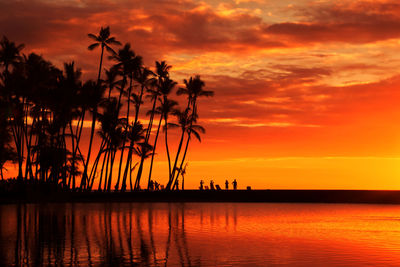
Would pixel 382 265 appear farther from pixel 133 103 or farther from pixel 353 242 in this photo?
pixel 133 103

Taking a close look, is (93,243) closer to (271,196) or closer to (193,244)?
(193,244)

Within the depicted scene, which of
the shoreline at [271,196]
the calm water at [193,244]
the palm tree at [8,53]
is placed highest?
the palm tree at [8,53]

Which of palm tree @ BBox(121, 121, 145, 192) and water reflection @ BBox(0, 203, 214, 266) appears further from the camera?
palm tree @ BBox(121, 121, 145, 192)

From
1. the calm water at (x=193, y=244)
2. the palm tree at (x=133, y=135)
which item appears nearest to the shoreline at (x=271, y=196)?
the palm tree at (x=133, y=135)

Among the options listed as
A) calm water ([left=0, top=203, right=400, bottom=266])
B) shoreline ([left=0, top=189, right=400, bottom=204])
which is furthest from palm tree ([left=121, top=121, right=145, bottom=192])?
calm water ([left=0, top=203, right=400, bottom=266])

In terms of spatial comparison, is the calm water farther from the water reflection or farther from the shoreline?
the shoreline

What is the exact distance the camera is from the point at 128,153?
7762 centimetres

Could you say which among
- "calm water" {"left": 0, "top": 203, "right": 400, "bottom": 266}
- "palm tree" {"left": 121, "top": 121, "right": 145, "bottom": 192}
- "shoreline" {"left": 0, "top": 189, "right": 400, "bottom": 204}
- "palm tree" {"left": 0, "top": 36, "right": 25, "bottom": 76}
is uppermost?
"palm tree" {"left": 0, "top": 36, "right": 25, "bottom": 76}

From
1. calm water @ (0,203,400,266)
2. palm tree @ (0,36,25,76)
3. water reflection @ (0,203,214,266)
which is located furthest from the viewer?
palm tree @ (0,36,25,76)

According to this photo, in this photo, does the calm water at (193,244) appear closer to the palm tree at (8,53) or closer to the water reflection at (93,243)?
the water reflection at (93,243)

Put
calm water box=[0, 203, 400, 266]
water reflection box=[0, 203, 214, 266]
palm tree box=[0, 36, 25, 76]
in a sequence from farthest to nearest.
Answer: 1. palm tree box=[0, 36, 25, 76]
2. calm water box=[0, 203, 400, 266]
3. water reflection box=[0, 203, 214, 266]

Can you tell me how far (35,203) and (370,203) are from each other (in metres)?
42.9

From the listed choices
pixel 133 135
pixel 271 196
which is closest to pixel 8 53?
pixel 133 135

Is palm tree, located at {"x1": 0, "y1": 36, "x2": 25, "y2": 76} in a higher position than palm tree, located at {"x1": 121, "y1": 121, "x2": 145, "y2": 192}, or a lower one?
higher
